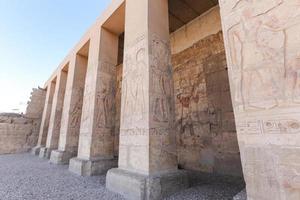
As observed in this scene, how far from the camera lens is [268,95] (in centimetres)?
148

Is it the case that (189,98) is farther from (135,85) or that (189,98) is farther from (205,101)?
(135,85)

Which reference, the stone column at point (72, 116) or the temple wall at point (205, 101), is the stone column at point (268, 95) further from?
the stone column at point (72, 116)

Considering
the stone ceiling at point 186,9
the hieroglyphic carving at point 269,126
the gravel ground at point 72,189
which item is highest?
the stone ceiling at point 186,9

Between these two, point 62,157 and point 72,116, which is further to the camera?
point 72,116

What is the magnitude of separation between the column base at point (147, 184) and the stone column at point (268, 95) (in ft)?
3.63

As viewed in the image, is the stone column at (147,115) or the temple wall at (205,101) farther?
the temple wall at (205,101)

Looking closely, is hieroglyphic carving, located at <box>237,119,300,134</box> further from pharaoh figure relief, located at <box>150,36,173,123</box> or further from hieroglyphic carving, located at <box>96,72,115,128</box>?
hieroglyphic carving, located at <box>96,72,115,128</box>

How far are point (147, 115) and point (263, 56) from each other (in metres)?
1.62

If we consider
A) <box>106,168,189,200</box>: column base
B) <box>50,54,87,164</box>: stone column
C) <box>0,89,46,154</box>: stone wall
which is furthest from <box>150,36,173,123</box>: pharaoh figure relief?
<box>0,89,46,154</box>: stone wall

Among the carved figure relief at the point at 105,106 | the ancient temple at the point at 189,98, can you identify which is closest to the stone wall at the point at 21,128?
the ancient temple at the point at 189,98

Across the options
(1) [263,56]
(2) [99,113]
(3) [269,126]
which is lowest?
(3) [269,126]

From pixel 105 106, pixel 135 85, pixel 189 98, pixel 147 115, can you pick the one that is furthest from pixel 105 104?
pixel 189 98

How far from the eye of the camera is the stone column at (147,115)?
7.72 feet

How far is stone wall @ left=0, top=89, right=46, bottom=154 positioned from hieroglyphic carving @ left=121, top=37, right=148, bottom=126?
838 cm
